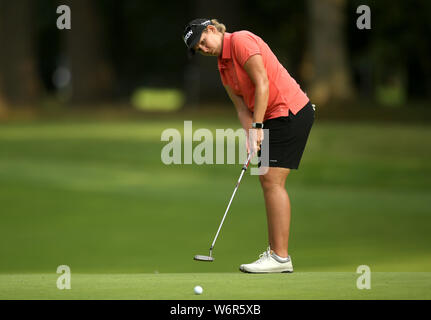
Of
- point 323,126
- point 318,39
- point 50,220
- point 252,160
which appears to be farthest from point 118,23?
point 252,160

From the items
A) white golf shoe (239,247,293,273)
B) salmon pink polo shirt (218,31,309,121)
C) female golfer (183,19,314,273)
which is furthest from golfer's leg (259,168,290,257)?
salmon pink polo shirt (218,31,309,121)

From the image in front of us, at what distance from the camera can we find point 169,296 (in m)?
5.02

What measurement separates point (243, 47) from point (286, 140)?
2.33 ft

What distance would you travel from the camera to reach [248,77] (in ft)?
20.2

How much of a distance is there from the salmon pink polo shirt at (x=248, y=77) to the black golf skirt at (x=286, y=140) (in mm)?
49

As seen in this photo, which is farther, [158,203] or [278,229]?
[158,203]

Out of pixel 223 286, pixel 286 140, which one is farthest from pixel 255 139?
pixel 223 286

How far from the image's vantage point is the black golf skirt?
6.22 m

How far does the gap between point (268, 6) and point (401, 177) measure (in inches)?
796

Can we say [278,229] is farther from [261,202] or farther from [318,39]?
[318,39]

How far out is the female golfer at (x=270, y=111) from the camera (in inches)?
239

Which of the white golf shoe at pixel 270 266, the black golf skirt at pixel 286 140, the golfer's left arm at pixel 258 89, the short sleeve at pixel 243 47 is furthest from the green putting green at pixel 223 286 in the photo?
the short sleeve at pixel 243 47

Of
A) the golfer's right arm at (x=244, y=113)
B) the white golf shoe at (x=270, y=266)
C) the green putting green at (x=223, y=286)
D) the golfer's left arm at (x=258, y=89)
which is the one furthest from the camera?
the golfer's right arm at (x=244, y=113)

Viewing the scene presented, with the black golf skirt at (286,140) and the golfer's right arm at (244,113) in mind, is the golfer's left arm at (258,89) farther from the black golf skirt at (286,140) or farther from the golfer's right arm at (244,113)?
the golfer's right arm at (244,113)
